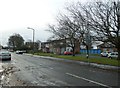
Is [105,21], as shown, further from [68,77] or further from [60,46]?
[60,46]

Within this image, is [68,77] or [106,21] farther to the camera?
[106,21]

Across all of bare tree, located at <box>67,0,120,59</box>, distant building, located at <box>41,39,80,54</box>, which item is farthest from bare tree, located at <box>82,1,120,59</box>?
distant building, located at <box>41,39,80,54</box>

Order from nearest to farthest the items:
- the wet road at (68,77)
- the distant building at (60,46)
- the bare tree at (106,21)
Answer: the wet road at (68,77) < the bare tree at (106,21) < the distant building at (60,46)

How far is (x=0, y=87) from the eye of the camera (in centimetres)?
953

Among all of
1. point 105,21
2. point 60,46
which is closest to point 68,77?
A: point 105,21

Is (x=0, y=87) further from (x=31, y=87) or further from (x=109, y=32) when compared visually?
(x=109, y=32)

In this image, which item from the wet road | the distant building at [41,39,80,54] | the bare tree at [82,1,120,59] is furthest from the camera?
the distant building at [41,39,80,54]

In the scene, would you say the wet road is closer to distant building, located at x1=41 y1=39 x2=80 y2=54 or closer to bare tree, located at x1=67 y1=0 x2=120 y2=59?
bare tree, located at x1=67 y1=0 x2=120 y2=59

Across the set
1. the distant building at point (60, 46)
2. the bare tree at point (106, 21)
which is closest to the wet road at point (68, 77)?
the bare tree at point (106, 21)

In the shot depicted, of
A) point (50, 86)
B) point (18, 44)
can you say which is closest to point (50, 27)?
point (50, 86)

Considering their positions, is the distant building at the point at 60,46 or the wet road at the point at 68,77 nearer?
the wet road at the point at 68,77

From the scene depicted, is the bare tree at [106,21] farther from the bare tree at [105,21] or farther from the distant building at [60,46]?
the distant building at [60,46]

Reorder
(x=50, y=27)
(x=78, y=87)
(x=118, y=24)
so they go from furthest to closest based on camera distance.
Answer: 1. (x=50, y=27)
2. (x=118, y=24)
3. (x=78, y=87)

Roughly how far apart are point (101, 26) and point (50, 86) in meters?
15.4
